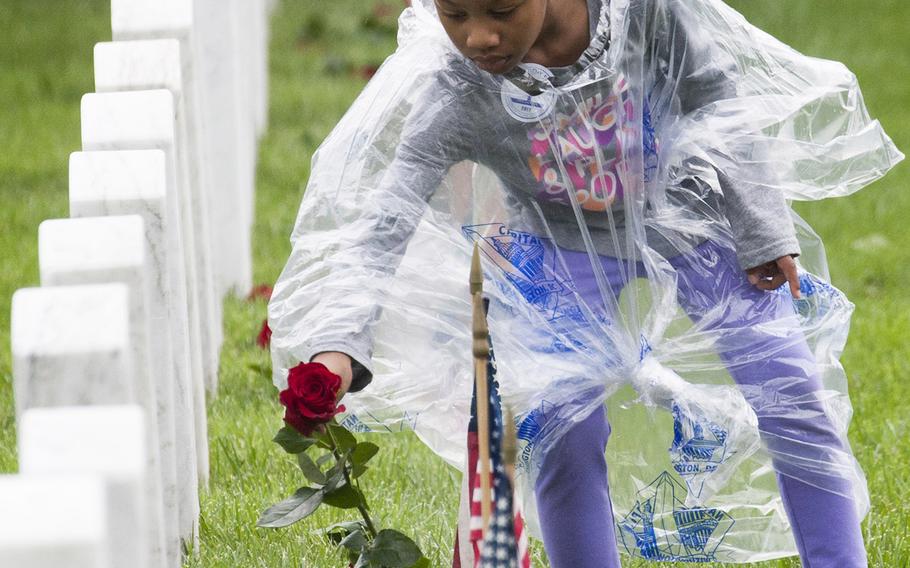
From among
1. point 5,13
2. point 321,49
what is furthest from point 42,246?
point 5,13

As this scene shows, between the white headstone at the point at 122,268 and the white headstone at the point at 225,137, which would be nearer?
the white headstone at the point at 122,268

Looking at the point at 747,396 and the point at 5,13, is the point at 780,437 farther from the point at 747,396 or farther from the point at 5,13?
the point at 5,13

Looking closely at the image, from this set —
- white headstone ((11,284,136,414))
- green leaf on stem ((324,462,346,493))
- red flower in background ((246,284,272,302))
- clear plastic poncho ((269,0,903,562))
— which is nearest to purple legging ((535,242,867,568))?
clear plastic poncho ((269,0,903,562))

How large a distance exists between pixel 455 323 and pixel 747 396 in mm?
525

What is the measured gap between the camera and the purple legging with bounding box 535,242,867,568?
2643mm

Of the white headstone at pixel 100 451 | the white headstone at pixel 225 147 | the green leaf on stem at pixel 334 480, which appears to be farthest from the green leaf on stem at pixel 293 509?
the white headstone at pixel 225 147

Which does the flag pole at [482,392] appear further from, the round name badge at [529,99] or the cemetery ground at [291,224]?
the cemetery ground at [291,224]

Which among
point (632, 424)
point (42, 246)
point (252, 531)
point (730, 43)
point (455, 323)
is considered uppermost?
point (730, 43)

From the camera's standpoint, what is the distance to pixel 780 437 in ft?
8.86

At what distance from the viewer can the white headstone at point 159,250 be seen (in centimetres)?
228

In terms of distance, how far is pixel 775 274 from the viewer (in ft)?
8.79

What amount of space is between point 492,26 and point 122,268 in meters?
0.78

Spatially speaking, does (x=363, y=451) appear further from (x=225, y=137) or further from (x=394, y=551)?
(x=225, y=137)

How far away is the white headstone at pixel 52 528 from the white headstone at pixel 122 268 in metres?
0.52
